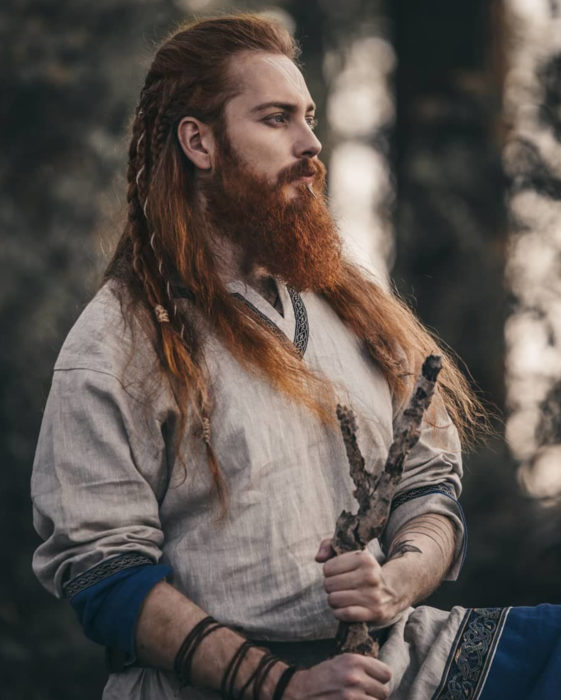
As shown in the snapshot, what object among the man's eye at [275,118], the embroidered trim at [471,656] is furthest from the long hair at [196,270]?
the embroidered trim at [471,656]

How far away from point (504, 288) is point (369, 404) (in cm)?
208

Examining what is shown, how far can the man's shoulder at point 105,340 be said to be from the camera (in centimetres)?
211

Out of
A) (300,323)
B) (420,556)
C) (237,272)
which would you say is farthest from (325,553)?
(237,272)

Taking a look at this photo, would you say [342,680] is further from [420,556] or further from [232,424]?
[232,424]

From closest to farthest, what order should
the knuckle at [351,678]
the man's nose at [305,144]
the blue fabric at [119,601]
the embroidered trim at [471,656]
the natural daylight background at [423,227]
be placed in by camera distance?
the knuckle at [351,678]
the blue fabric at [119,601]
the embroidered trim at [471,656]
the man's nose at [305,144]
the natural daylight background at [423,227]

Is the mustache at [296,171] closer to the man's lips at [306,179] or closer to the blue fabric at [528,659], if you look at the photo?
the man's lips at [306,179]

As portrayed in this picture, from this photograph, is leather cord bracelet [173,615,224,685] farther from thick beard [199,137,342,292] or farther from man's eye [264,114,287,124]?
man's eye [264,114,287,124]

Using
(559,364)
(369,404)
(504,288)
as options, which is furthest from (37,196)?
(369,404)

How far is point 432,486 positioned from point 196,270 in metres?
0.72

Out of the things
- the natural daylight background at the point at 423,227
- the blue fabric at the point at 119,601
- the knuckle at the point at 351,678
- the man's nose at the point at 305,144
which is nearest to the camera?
the knuckle at the point at 351,678

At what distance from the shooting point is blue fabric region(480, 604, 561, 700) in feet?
6.75

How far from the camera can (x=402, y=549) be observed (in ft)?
7.28

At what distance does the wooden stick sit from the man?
0.04m

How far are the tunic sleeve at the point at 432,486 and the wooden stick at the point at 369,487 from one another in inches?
16.4
